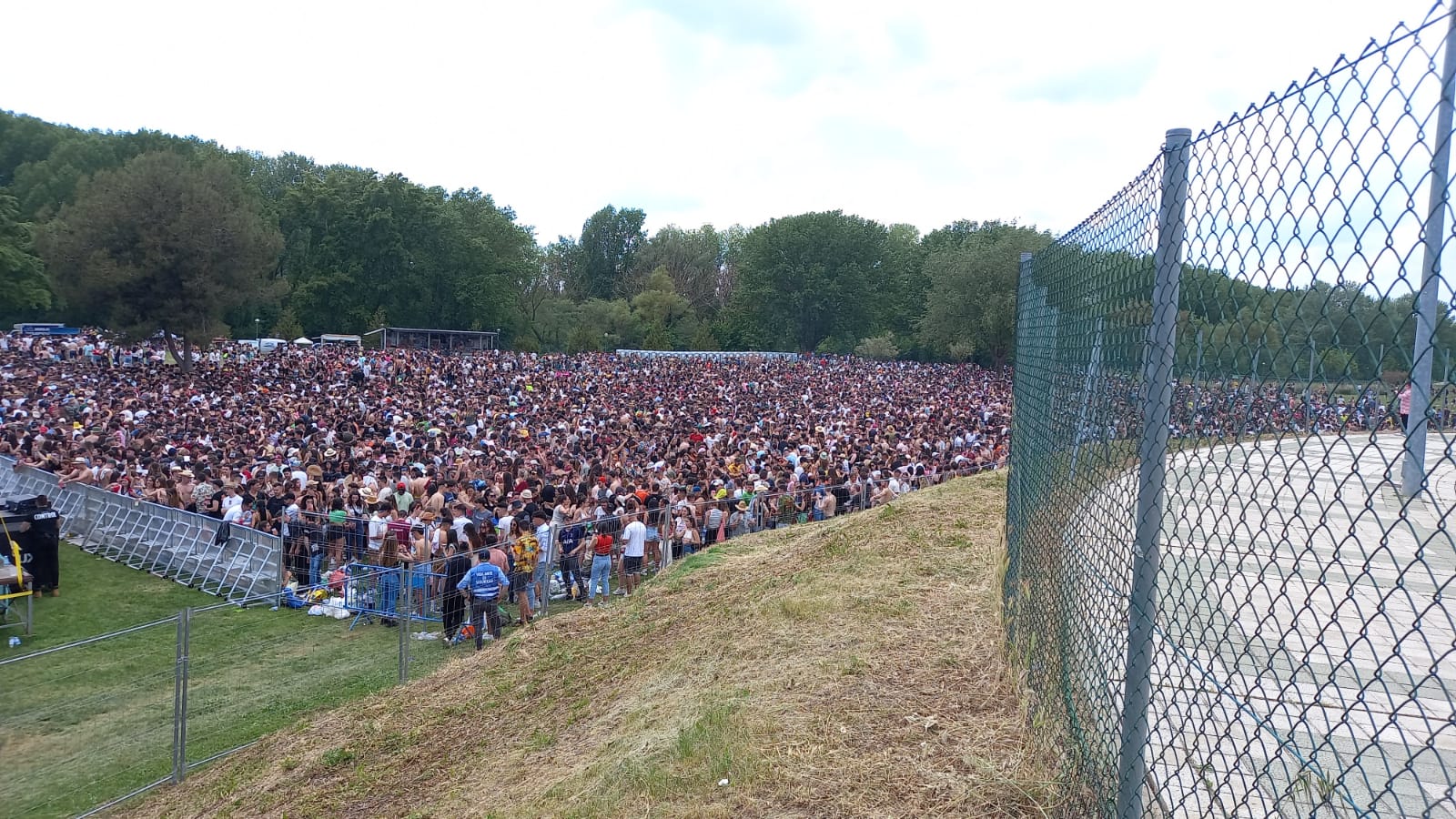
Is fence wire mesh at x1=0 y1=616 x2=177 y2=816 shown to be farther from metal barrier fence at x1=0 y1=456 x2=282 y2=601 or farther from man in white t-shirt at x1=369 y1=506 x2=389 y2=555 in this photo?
man in white t-shirt at x1=369 y1=506 x2=389 y2=555

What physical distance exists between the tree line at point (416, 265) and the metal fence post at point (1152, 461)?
17.7 m

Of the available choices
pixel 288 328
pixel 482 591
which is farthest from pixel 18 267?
pixel 482 591

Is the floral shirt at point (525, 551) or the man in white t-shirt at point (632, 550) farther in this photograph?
the man in white t-shirt at point (632, 550)

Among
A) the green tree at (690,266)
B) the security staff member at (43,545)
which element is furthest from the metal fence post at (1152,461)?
the green tree at (690,266)

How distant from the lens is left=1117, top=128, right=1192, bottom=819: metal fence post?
2.17 m

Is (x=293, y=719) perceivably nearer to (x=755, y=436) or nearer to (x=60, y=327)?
(x=755, y=436)

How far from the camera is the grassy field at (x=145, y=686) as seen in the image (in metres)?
7.06

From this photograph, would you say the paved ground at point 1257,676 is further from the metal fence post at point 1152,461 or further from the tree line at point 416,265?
the tree line at point 416,265

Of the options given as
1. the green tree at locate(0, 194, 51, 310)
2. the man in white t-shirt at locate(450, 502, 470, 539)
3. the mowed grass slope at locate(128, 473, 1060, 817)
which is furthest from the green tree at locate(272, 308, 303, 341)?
the mowed grass slope at locate(128, 473, 1060, 817)

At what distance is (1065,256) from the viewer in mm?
3793

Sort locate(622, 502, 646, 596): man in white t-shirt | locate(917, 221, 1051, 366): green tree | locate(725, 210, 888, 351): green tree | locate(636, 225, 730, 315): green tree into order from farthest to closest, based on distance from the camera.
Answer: locate(636, 225, 730, 315): green tree → locate(725, 210, 888, 351): green tree → locate(917, 221, 1051, 366): green tree → locate(622, 502, 646, 596): man in white t-shirt

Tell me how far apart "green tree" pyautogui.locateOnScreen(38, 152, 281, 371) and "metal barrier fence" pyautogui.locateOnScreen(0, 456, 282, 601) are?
22425mm

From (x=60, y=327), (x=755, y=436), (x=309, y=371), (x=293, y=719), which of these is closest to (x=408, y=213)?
(x=60, y=327)

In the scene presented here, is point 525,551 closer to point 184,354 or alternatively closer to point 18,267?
point 184,354
